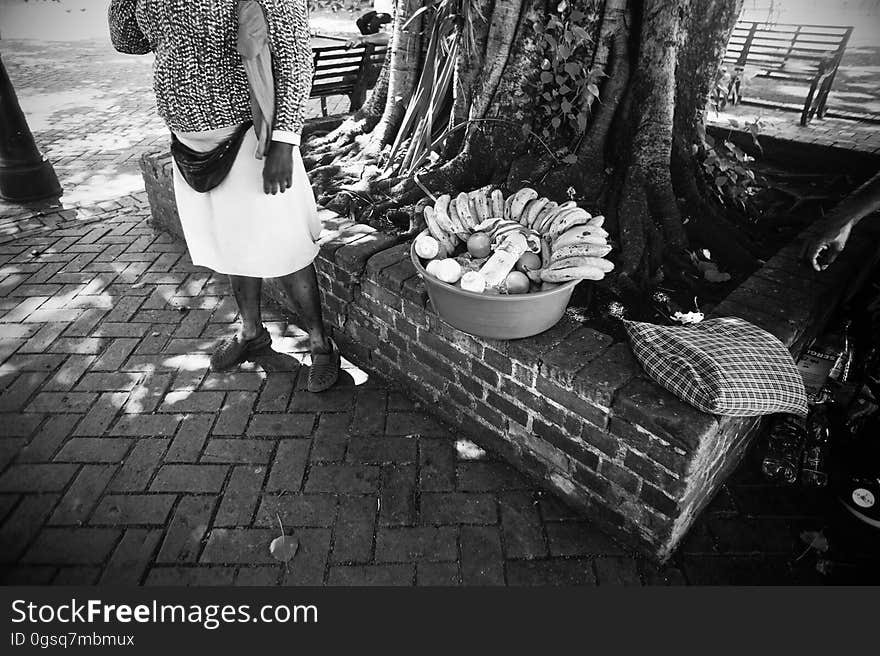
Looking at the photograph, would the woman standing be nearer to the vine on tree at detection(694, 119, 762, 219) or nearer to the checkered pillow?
the checkered pillow

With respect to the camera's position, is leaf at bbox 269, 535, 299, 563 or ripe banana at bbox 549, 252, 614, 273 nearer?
ripe banana at bbox 549, 252, 614, 273

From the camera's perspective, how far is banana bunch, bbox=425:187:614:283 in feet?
6.93

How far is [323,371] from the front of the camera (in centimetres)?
307

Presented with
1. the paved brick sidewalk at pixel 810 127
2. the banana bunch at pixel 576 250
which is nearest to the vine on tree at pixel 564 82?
the banana bunch at pixel 576 250

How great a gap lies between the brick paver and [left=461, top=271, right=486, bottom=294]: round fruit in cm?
97

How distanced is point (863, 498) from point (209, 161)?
3.26 m

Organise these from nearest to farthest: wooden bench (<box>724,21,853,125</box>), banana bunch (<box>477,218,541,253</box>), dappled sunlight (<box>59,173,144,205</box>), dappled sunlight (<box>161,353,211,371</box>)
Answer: banana bunch (<box>477,218,541,253</box>), dappled sunlight (<box>161,353,211,371</box>), dappled sunlight (<box>59,173,144,205</box>), wooden bench (<box>724,21,853,125</box>)

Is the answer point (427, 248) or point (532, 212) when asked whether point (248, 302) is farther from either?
point (532, 212)

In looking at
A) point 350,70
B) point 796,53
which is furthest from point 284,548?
point 796,53

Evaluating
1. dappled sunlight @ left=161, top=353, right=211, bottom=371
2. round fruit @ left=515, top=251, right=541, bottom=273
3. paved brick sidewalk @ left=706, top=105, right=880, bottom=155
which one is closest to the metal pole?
dappled sunlight @ left=161, top=353, right=211, bottom=371

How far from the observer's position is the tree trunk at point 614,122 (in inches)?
115

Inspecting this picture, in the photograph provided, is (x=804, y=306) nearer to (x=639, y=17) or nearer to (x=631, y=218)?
(x=631, y=218)

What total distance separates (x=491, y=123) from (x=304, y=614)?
2783 millimetres

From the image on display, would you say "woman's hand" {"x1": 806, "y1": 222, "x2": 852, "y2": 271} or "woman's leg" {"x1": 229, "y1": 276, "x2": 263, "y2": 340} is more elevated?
"woman's hand" {"x1": 806, "y1": 222, "x2": 852, "y2": 271}
